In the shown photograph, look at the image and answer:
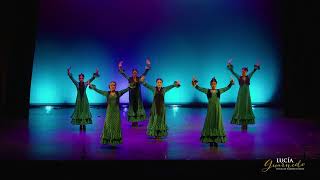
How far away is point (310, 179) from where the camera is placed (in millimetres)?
6152

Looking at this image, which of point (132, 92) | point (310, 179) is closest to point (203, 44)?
point (132, 92)

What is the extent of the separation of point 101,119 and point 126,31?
3.33 m

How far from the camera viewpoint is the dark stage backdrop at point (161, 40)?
13.8m

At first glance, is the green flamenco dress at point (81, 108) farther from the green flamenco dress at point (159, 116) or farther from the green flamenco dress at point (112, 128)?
the green flamenco dress at point (112, 128)

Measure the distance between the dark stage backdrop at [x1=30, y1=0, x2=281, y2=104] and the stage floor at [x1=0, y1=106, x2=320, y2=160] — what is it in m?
2.74

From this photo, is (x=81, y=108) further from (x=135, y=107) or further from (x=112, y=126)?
(x=112, y=126)

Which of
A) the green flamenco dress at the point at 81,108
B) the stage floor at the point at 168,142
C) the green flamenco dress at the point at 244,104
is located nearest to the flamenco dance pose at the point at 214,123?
the stage floor at the point at 168,142

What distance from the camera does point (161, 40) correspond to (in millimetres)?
14016

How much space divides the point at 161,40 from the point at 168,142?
6.19 meters

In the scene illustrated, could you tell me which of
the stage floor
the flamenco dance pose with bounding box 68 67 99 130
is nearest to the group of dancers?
the flamenco dance pose with bounding box 68 67 99 130

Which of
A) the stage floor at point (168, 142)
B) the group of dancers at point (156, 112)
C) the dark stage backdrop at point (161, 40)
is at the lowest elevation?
the stage floor at point (168, 142)

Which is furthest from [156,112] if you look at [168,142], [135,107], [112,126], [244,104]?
[244,104]

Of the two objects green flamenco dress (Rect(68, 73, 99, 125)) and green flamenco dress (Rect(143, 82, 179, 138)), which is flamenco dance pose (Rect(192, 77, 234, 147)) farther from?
green flamenco dress (Rect(68, 73, 99, 125))

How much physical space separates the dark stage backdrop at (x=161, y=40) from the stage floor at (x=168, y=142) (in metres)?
2.74
